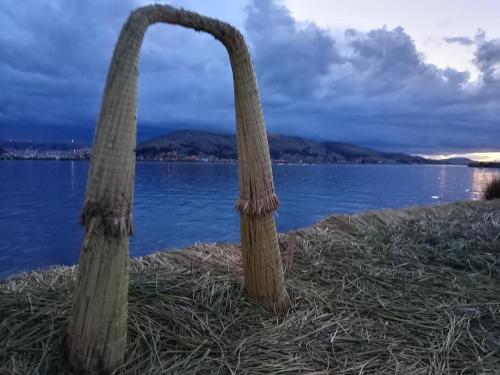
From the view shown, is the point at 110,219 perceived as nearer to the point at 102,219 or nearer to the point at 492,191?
the point at 102,219

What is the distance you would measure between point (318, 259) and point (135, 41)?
3.00 meters

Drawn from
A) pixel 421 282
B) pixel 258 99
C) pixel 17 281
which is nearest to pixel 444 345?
pixel 421 282

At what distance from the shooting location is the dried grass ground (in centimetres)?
227

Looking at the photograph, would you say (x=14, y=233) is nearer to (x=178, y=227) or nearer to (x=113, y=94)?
(x=178, y=227)

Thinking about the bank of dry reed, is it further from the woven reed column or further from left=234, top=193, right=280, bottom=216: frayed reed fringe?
the woven reed column

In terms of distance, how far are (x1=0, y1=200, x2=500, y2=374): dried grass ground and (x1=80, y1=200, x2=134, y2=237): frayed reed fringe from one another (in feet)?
2.47

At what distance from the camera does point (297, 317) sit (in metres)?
2.96

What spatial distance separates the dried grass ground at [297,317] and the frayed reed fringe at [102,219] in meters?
0.75

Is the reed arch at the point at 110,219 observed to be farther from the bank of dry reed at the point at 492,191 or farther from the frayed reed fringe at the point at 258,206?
the bank of dry reed at the point at 492,191

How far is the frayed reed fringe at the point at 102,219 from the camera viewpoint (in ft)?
6.34

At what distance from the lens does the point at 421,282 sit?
3852 millimetres

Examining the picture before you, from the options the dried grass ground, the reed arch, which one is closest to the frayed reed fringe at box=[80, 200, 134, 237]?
the reed arch

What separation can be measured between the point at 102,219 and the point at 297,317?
1.72 m

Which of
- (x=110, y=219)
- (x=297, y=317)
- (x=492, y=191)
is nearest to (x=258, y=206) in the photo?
(x=297, y=317)
